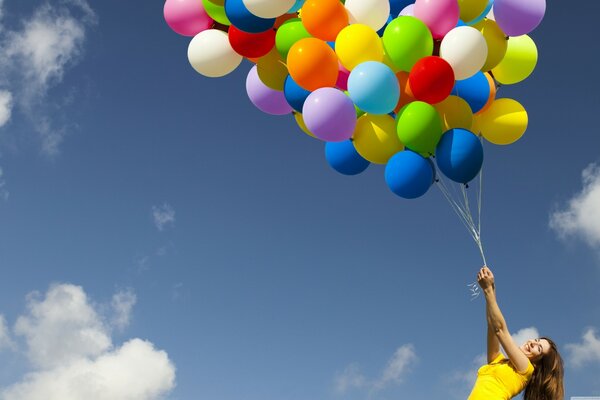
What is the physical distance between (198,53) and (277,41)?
89 centimetres

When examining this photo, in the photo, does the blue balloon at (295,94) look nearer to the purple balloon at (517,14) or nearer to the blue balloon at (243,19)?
the blue balloon at (243,19)

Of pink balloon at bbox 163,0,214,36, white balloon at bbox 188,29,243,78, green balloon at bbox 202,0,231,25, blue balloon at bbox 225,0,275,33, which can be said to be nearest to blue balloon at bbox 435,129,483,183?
blue balloon at bbox 225,0,275,33

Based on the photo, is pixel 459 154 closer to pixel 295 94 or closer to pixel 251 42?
pixel 295 94

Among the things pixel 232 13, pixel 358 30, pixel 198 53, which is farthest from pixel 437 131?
pixel 198 53

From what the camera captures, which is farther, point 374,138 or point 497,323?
point 374,138

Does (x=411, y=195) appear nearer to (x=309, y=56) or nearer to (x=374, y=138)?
(x=374, y=138)

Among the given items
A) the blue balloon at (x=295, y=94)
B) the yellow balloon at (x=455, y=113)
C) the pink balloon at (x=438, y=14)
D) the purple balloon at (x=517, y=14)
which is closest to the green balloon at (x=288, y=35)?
the blue balloon at (x=295, y=94)

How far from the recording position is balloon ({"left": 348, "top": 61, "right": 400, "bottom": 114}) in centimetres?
533

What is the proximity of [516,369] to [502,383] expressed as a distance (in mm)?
129

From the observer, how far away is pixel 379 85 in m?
5.32

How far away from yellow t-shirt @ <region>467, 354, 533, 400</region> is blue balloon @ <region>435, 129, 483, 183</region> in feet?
6.02

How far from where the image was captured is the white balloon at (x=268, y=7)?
18.4 ft

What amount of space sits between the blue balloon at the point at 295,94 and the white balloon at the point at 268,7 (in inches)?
25.8

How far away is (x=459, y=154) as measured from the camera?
5.45 m
